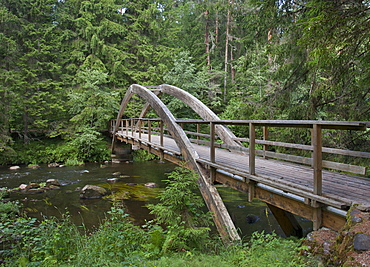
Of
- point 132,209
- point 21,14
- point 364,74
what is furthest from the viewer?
point 21,14

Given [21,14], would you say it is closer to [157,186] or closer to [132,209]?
[157,186]

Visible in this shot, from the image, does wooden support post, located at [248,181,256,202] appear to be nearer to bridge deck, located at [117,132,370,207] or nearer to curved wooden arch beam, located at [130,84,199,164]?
bridge deck, located at [117,132,370,207]

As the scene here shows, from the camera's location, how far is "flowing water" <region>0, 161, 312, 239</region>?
729cm

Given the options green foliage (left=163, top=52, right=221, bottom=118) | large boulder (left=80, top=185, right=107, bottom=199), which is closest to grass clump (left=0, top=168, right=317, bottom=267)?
large boulder (left=80, top=185, right=107, bottom=199)

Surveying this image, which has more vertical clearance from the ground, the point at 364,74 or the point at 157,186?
the point at 364,74

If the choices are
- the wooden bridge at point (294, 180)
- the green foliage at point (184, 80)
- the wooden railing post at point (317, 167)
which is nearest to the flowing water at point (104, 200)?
the wooden bridge at point (294, 180)

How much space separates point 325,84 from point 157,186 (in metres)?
7.45

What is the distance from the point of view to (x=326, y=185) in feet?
10.9

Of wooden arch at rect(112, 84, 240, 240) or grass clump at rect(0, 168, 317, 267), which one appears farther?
wooden arch at rect(112, 84, 240, 240)

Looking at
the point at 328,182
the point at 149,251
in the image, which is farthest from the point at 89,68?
the point at 328,182

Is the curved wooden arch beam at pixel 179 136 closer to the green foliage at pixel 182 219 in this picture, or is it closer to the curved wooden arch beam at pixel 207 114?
the curved wooden arch beam at pixel 207 114

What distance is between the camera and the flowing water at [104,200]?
7293 millimetres

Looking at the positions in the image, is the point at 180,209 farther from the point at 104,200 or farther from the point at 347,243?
the point at 104,200

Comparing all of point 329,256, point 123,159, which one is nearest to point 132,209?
point 329,256
